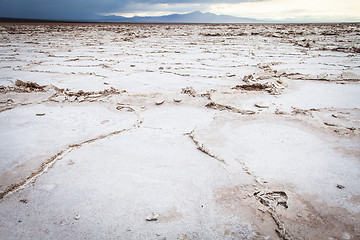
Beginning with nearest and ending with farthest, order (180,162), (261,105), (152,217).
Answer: (152,217), (180,162), (261,105)

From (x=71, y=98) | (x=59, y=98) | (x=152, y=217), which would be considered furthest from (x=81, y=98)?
(x=152, y=217)

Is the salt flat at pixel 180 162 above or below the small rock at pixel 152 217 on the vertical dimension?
above

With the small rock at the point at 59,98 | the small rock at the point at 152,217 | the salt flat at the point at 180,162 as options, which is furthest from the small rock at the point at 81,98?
the small rock at the point at 152,217

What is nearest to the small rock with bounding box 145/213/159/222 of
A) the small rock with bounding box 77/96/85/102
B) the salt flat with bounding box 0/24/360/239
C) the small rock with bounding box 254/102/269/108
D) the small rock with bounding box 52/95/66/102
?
the salt flat with bounding box 0/24/360/239

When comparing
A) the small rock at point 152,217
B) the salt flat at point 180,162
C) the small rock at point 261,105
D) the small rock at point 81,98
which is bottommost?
the small rock at point 152,217

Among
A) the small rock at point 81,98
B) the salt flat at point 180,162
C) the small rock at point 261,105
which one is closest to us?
the salt flat at point 180,162

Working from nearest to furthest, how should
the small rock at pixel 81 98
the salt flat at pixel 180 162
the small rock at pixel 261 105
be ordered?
1. the salt flat at pixel 180 162
2. the small rock at pixel 261 105
3. the small rock at pixel 81 98

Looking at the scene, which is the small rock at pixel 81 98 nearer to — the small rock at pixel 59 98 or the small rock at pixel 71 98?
the small rock at pixel 71 98

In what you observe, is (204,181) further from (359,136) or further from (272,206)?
(359,136)

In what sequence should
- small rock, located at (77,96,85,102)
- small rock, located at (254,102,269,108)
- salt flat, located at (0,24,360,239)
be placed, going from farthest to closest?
small rock, located at (77,96,85,102), small rock, located at (254,102,269,108), salt flat, located at (0,24,360,239)

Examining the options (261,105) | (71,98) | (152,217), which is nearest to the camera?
(152,217)

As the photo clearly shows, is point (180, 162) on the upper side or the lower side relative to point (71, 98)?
lower

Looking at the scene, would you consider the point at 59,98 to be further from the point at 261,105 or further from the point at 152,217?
the point at 261,105

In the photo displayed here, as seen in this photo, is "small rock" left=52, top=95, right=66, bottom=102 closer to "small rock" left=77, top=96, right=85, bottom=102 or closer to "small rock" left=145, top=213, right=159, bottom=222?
"small rock" left=77, top=96, right=85, bottom=102
